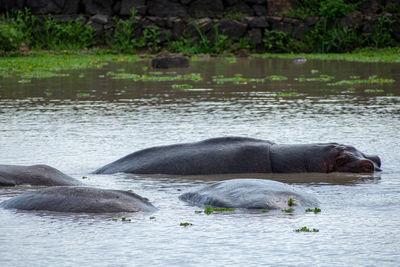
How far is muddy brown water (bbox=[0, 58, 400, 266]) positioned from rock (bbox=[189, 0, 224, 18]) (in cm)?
1208

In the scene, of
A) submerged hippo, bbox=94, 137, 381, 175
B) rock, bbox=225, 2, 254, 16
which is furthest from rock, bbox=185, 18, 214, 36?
submerged hippo, bbox=94, 137, 381, 175

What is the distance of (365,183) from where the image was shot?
249 inches

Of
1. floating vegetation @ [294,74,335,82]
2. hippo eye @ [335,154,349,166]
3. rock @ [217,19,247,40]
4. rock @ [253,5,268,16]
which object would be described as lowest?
hippo eye @ [335,154,349,166]

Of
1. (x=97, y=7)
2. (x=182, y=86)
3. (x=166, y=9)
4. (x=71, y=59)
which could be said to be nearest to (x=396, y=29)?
(x=166, y=9)

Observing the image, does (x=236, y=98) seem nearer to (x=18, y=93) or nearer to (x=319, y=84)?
(x=319, y=84)

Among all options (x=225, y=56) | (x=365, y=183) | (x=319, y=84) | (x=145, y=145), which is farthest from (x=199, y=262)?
(x=225, y=56)

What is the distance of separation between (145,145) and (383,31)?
20.7 m

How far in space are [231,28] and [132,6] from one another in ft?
13.6

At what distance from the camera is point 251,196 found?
536 centimetres

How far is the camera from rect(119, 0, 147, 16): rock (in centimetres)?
2945

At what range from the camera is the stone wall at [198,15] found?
27922 millimetres

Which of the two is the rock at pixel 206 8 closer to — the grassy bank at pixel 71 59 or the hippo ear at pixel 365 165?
the grassy bank at pixel 71 59

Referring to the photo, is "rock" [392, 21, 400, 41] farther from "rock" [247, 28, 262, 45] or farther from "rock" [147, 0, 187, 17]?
"rock" [147, 0, 187, 17]

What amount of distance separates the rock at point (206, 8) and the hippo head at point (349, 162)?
2300cm
